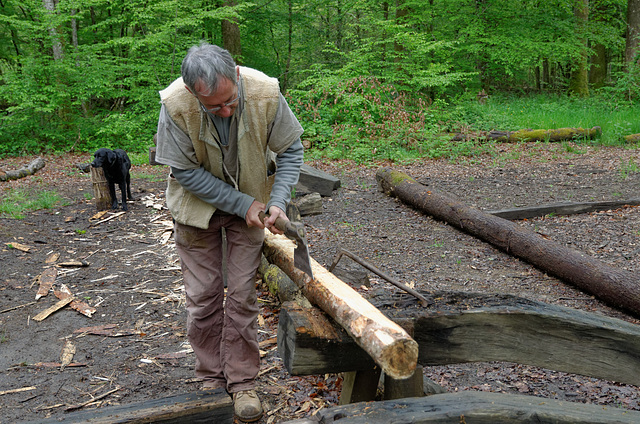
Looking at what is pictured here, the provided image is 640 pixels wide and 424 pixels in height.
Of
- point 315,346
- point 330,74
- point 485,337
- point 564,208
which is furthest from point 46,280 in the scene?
point 330,74

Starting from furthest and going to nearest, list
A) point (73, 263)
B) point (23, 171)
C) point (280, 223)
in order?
point (23, 171)
point (73, 263)
point (280, 223)

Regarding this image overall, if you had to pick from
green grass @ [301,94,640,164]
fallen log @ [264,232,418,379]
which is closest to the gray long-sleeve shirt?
fallen log @ [264,232,418,379]

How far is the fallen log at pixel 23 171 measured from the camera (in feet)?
34.9

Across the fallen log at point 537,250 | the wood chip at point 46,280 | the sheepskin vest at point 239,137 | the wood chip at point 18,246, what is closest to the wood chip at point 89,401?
the sheepskin vest at point 239,137

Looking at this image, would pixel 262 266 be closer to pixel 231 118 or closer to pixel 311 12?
pixel 231 118

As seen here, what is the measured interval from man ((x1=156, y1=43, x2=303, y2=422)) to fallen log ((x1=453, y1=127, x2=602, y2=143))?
34.1 ft

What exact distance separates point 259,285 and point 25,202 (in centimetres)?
578

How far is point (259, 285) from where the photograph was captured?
485 cm

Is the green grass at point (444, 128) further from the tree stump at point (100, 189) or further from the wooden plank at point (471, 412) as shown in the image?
the wooden plank at point (471, 412)

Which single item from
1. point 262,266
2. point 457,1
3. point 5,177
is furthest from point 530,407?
point 457,1

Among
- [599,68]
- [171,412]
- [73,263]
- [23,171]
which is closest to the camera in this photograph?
[171,412]

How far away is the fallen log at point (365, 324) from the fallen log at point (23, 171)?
1052 centimetres

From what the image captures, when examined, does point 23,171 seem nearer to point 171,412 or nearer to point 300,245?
point 171,412

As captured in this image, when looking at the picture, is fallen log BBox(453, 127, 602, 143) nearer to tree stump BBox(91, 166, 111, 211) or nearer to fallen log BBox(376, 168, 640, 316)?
fallen log BBox(376, 168, 640, 316)
